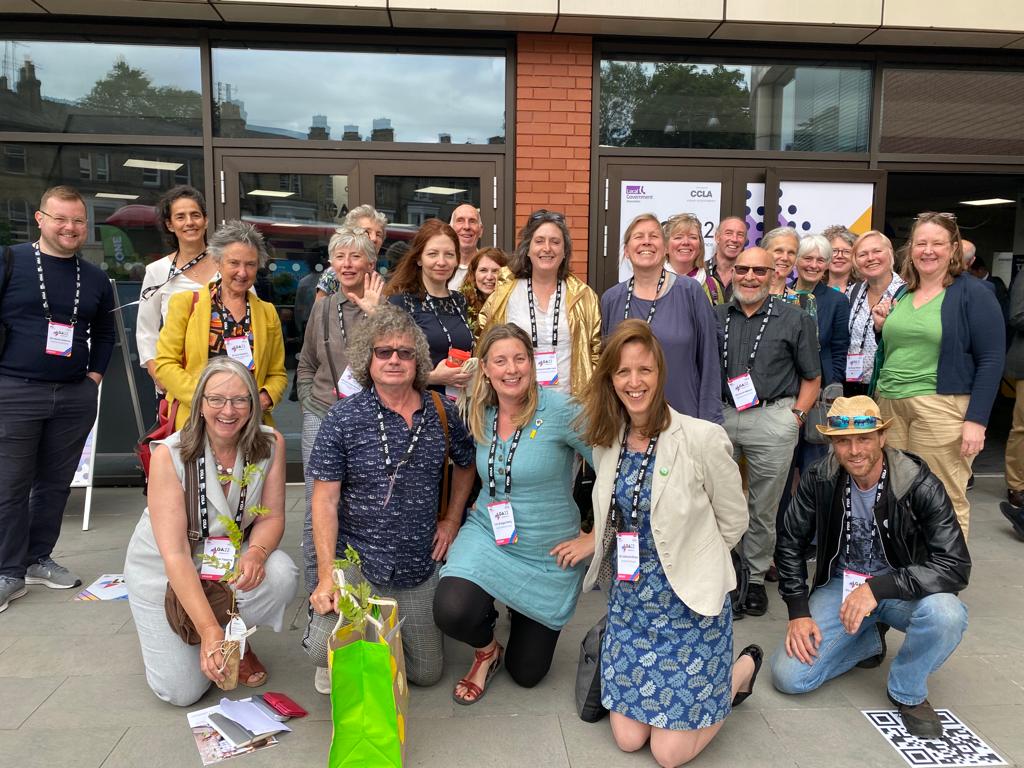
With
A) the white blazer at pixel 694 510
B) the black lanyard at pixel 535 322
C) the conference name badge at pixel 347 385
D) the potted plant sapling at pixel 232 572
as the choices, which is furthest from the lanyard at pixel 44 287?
the white blazer at pixel 694 510

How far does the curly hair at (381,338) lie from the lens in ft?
9.90

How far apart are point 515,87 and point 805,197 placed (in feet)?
8.04

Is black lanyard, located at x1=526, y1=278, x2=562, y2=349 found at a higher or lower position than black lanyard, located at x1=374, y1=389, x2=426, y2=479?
higher

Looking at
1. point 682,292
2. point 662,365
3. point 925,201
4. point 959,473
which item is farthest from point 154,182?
point 925,201

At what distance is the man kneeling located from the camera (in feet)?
9.16

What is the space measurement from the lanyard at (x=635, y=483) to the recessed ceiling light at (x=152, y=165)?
463 centimetres

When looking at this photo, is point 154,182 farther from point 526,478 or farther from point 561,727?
point 561,727

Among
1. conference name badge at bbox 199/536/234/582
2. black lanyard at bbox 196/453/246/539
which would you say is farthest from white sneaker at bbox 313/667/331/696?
black lanyard at bbox 196/453/246/539

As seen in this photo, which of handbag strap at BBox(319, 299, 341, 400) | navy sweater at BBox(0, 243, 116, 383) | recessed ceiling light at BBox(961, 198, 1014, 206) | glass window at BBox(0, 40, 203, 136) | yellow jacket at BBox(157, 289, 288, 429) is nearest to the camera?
yellow jacket at BBox(157, 289, 288, 429)

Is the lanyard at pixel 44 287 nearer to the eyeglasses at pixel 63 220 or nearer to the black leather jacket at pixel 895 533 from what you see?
the eyeglasses at pixel 63 220

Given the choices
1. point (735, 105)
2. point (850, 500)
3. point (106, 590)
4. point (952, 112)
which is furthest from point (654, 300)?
point (952, 112)

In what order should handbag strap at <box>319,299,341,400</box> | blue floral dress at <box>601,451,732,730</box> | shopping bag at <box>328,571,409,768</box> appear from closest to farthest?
shopping bag at <box>328,571,409,768</box>, blue floral dress at <box>601,451,732,730</box>, handbag strap at <box>319,299,341,400</box>

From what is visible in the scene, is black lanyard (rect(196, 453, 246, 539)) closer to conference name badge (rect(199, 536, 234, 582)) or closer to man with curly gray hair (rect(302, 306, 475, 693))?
conference name badge (rect(199, 536, 234, 582))

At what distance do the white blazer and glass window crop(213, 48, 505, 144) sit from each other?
390 cm
